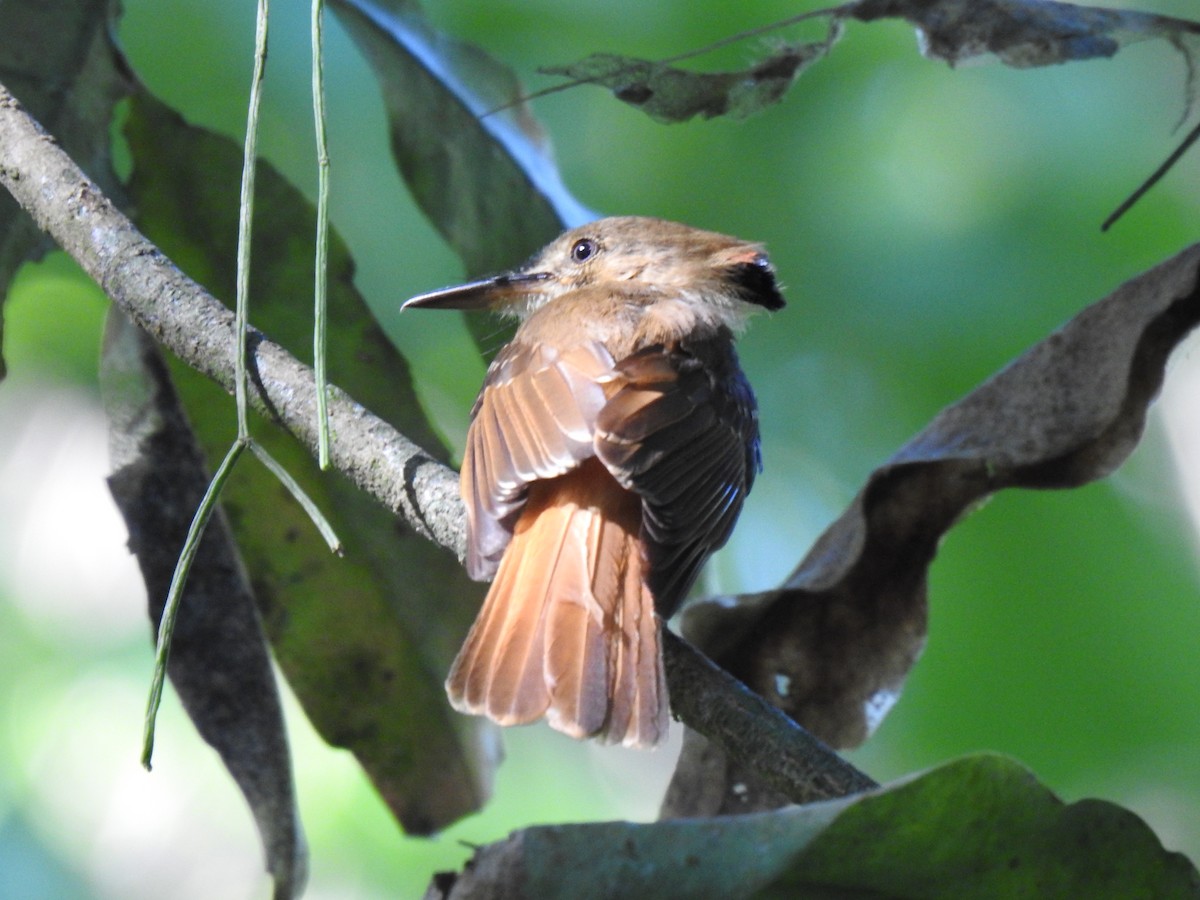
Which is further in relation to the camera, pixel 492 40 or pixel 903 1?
pixel 492 40

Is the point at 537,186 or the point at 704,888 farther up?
the point at 537,186

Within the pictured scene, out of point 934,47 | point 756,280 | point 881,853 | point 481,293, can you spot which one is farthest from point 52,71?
point 881,853

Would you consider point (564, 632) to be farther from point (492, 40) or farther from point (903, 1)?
point (492, 40)

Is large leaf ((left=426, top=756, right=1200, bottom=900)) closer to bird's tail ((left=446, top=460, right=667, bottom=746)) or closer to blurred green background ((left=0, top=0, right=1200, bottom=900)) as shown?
bird's tail ((left=446, top=460, right=667, bottom=746))

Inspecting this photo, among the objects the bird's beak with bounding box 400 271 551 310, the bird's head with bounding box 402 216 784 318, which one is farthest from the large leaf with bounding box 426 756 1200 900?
the bird's head with bounding box 402 216 784 318

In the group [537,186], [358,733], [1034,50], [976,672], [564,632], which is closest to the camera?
[564,632]

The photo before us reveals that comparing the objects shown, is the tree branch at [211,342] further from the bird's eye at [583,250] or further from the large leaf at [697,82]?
the bird's eye at [583,250]

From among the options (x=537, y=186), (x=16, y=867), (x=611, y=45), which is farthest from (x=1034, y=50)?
(x=16, y=867)

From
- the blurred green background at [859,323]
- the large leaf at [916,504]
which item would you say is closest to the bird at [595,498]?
the large leaf at [916,504]
